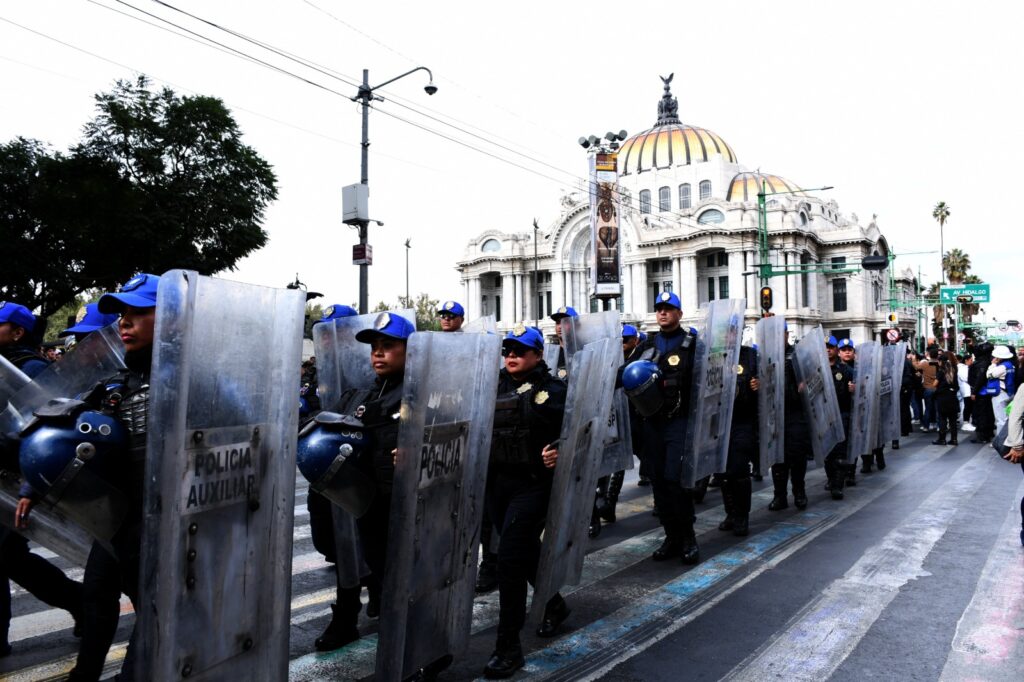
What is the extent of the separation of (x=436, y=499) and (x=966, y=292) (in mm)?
44293

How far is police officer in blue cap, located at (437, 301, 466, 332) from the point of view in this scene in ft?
19.3

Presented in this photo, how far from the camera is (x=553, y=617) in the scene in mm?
4168

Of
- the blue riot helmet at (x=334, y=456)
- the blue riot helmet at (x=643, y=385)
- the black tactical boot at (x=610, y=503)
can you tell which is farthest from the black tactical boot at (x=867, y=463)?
the blue riot helmet at (x=334, y=456)

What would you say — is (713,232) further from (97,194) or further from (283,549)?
(283,549)

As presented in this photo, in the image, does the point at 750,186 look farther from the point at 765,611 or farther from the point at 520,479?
the point at 520,479

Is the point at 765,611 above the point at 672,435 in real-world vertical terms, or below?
below

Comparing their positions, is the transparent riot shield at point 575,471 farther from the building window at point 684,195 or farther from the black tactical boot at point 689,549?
the building window at point 684,195

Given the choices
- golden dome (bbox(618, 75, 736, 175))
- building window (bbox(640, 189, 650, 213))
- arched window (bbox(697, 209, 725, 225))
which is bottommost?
arched window (bbox(697, 209, 725, 225))

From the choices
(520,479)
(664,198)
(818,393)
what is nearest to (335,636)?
(520,479)

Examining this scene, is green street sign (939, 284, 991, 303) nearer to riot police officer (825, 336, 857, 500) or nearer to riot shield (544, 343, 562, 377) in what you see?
riot police officer (825, 336, 857, 500)

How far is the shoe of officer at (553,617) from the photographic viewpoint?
4.12 meters

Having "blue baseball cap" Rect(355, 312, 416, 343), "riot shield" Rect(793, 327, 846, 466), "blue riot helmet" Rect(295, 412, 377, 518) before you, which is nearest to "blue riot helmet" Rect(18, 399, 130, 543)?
"blue riot helmet" Rect(295, 412, 377, 518)

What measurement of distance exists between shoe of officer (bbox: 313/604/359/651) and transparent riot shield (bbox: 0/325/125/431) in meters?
1.74

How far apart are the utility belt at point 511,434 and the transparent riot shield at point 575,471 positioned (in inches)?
7.9
